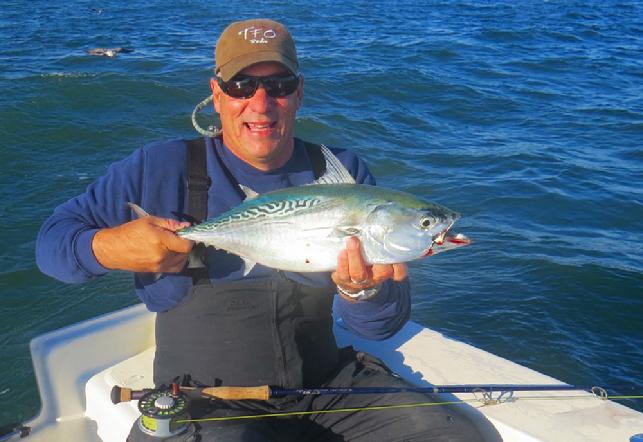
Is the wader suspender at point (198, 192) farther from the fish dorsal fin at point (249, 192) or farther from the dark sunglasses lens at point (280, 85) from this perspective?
the dark sunglasses lens at point (280, 85)

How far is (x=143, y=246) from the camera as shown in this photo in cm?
278

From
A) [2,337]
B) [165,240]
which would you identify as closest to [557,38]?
[2,337]

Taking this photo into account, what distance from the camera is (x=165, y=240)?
2.79m

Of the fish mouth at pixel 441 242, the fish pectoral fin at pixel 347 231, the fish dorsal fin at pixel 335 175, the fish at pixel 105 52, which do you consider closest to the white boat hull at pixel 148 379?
the fish mouth at pixel 441 242

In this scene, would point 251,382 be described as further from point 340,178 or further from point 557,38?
point 557,38

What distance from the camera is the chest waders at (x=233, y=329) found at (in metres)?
3.27

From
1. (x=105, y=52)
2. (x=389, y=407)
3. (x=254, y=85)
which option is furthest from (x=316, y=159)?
(x=105, y=52)

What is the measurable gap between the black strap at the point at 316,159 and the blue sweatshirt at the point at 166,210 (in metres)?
0.08

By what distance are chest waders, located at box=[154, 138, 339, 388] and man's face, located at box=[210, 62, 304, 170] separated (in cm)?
25

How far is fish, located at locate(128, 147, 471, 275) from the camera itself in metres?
2.93

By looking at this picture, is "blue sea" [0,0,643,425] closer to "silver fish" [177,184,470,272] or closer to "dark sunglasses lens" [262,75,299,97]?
"silver fish" [177,184,470,272]

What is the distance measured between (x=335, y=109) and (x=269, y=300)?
11.0 meters

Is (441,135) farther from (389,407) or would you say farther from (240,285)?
(240,285)

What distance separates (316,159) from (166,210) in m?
0.91
